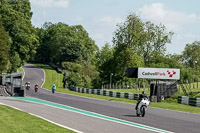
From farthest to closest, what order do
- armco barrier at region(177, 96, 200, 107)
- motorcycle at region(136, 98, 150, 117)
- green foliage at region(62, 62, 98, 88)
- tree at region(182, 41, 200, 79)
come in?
tree at region(182, 41, 200, 79), green foliage at region(62, 62, 98, 88), armco barrier at region(177, 96, 200, 107), motorcycle at region(136, 98, 150, 117)

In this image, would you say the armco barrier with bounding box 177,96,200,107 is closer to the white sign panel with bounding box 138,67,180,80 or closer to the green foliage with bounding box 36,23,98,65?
the white sign panel with bounding box 138,67,180,80

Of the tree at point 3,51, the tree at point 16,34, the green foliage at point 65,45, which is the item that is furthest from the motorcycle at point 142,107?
the green foliage at point 65,45

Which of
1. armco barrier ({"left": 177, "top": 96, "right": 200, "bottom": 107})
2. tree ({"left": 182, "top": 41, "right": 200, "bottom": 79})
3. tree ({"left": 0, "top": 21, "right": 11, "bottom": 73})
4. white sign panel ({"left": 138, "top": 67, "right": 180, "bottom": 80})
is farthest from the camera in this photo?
tree ({"left": 182, "top": 41, "right": 200, "bottom": 79})

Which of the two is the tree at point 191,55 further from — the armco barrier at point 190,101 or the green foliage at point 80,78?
the armco barrier at point 190,101

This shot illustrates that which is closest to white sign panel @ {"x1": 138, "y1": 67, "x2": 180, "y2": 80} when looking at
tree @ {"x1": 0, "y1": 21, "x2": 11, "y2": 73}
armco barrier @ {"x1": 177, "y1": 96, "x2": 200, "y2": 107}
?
armco barrier @ {"x1": 177, "y1": 96, "x2": 200, "y2": 107}

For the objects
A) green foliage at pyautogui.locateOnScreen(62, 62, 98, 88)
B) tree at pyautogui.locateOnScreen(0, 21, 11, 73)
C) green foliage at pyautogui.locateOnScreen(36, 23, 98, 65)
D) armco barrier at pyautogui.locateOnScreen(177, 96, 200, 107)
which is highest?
green foliage at pyautogui.locateOnScreen(36, 23, 98, 65)

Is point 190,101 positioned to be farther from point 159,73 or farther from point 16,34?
point 16,34

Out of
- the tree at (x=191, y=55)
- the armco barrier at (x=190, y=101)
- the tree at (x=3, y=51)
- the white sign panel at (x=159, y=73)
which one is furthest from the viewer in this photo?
the tree at (x=191, y=55)

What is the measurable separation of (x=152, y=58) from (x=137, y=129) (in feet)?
253

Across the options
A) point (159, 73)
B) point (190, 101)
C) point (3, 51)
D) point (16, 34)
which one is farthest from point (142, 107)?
→ point (16, 34)

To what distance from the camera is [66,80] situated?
7175cm

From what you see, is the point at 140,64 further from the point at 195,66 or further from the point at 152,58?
the point at 195,66

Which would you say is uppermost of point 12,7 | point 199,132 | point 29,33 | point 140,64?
point 12,7

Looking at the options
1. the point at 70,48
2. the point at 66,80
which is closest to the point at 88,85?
the point at 66,80
